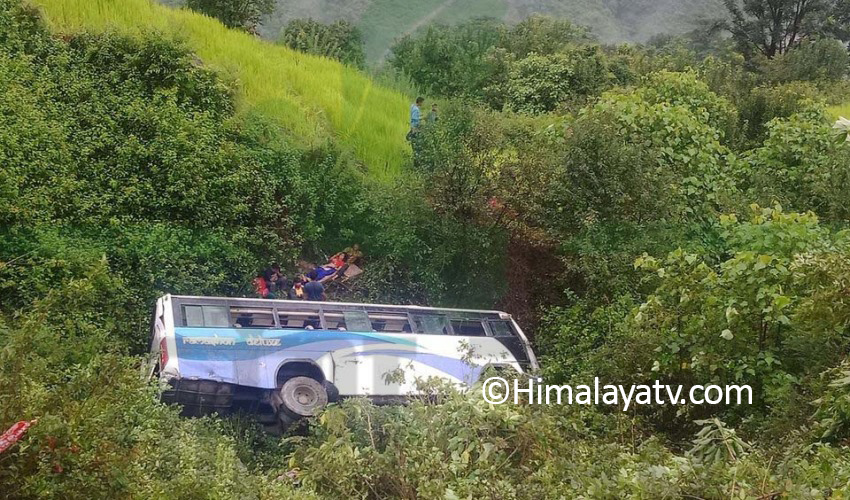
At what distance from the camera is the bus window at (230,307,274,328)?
235 inches

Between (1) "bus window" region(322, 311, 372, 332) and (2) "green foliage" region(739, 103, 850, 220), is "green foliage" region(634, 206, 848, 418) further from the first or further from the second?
(2) "green foliage" region(739, 103, 850, 220)

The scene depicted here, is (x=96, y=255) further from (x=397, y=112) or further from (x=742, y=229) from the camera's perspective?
(x=742, y=229)

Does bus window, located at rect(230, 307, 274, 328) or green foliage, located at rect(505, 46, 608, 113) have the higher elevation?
green foliage, located at rect(505, 46, 608, 113)

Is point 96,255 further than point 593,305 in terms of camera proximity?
No

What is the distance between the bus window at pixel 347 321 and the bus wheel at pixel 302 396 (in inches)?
20.1

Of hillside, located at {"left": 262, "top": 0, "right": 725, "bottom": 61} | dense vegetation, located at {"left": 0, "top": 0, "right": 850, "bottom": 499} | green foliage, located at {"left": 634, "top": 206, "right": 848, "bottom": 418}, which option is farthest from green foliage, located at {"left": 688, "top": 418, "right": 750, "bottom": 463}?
hillside, located at {"left": 262, "top": 0, "right": 725, "bottom": 61}

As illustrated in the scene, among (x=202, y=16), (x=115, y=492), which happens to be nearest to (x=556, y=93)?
(x=202, y=16)

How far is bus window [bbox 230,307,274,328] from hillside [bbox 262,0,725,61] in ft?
12.6

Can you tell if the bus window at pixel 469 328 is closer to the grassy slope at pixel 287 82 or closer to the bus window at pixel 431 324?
the bus window at pixel 431 324

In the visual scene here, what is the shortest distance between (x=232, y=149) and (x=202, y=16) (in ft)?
11.0

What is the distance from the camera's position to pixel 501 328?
6.98 m

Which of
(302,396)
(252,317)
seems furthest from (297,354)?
(252,317)

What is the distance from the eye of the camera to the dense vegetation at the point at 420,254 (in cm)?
396

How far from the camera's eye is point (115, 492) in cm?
338
